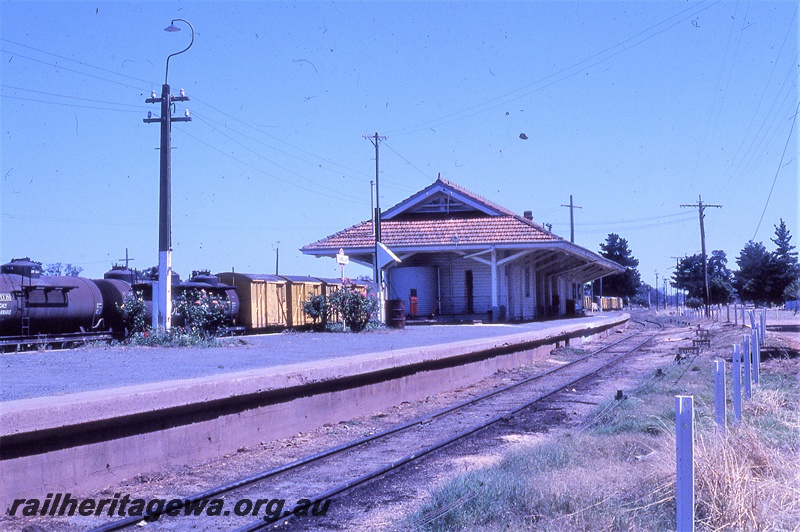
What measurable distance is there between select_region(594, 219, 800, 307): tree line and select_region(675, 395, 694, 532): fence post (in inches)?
1876

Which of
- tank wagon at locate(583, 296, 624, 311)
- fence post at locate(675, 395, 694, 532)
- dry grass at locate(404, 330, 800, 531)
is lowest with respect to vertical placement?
dry grass at locate(404, 330, 800, 531)

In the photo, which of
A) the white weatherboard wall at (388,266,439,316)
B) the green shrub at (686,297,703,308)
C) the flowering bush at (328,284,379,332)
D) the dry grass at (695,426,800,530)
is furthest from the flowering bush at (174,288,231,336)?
the green shrub at (686,297,703,308)

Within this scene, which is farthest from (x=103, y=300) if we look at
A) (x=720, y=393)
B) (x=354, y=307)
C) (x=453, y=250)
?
(x=720, y=393)

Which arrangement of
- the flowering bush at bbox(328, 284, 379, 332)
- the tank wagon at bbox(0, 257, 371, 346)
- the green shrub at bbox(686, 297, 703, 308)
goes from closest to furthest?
1. the tank wagon at bbox(0, 257, 371, 346)
2. the flowering bush at bbox(328, 284, 379, 332)
3. the green shrub at bbox(686, 297, 703, 308)

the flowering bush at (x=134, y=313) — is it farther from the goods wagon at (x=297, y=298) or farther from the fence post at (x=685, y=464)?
the fence post at (x=685, y=464)

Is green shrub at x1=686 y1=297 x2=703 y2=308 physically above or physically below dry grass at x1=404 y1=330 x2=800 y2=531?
above

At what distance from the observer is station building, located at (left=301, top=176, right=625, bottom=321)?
31297mm

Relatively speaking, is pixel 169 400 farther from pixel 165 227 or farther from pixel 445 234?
pixel 445 234

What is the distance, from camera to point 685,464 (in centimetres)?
386

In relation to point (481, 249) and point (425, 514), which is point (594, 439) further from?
point (481, 249)

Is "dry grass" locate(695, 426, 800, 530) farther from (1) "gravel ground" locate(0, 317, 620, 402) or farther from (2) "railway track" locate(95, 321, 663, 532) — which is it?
(1) "gravel ground" locate(0, 317, 620, 402)

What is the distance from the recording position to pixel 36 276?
20266mm

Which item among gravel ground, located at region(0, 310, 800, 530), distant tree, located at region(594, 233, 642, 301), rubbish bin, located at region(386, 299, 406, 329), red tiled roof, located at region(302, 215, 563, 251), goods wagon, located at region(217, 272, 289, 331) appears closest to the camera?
gravel ground, located at region(0, 310, 800, 530)

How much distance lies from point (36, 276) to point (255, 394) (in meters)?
13.5
